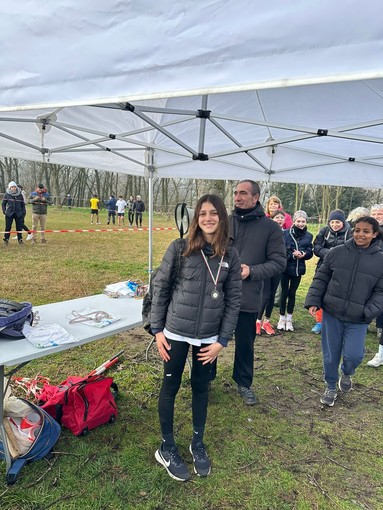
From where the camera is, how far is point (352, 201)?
30.0 metres

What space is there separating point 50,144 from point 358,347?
4.07 m

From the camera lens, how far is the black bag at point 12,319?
2.10 metres

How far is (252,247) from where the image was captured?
113 inches

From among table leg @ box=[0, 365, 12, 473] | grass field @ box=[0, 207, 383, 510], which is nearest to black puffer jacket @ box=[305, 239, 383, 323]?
grass field @ box=[0, 207, 383, 510]

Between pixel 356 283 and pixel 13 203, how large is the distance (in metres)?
9.52

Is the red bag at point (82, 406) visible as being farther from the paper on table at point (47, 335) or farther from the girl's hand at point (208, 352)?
the girl's hand at point (208, 352)

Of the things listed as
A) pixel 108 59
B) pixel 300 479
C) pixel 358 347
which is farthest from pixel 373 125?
pixel 300 479

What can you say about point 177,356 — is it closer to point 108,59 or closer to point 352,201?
point 108,59

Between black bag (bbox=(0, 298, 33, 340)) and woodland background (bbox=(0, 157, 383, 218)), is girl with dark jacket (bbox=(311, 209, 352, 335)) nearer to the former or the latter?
black bag (bbox=(0, 298, 33, 340))

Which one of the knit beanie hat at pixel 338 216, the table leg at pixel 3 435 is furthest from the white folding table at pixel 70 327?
the knit beanie hat at pixel 338 216

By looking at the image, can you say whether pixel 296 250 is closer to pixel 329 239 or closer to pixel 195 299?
pixel 329 239

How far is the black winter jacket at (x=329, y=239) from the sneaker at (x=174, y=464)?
328 cm

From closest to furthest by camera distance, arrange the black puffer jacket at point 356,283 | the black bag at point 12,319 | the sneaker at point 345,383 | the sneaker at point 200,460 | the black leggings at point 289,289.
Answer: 1. the black bag at point 12,319
2. the sneaker at point 200,460
3. the black puffer jacket at point 356,283
4. the sneaker at point 345,383
5. the black leggings at point 289,289

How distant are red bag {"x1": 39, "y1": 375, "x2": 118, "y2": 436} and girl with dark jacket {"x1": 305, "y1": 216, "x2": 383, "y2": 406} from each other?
6.44 ft
